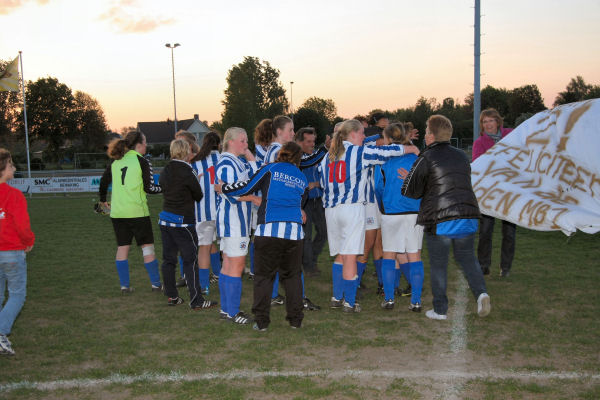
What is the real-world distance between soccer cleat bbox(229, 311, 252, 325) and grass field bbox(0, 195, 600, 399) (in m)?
0.08

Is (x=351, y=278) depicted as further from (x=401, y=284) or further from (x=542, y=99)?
(x=542, y=99)

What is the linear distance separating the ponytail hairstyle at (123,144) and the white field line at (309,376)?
3285 millimetres

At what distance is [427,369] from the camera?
14.0 feet

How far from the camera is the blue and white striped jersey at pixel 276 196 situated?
524 centimetres

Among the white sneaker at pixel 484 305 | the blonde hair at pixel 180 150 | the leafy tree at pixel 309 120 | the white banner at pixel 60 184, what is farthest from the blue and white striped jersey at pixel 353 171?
the leafy tree at pixel 309 120

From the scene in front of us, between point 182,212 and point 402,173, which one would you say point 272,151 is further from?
point 402,173

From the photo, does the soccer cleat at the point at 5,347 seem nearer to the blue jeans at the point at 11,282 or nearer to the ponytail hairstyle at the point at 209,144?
the blue jeans at the point at 11,282

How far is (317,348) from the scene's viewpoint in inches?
191

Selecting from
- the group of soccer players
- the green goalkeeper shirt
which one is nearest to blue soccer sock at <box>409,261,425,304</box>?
the group of soccer players

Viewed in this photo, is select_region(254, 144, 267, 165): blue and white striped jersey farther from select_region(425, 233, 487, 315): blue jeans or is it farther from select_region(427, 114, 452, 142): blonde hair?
select_region(425, 233, 487, 315): blue jeans

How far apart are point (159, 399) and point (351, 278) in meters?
2.74

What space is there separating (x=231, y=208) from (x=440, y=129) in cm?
239

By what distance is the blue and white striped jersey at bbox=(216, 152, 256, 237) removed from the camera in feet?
18.2

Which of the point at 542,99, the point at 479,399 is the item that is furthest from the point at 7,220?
the point at 542,99
